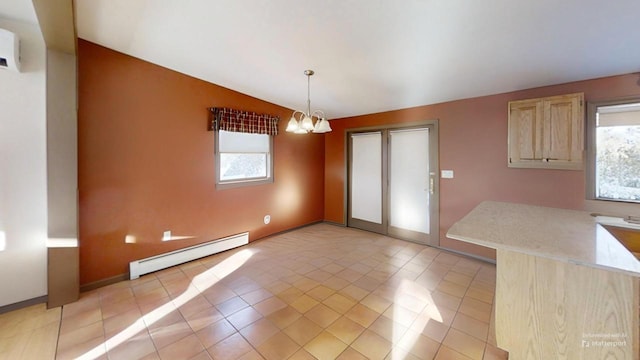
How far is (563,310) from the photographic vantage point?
1.37 metres

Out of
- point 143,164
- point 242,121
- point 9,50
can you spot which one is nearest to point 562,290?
point 242,121

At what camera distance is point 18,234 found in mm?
2221

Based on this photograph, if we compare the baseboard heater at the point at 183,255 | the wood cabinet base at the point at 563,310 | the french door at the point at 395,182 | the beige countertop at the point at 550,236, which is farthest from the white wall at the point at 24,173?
the french door at the point at 395,182

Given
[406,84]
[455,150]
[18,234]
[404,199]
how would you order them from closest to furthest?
[18,234], [406,84], [455,150], [404,199]

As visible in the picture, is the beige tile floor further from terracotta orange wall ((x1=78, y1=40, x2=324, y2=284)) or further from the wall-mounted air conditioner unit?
the wall-mounted air conditioner unit

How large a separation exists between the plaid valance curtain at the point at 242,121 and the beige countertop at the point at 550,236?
10.4ft

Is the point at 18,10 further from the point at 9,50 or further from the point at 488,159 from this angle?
the point at 488,159

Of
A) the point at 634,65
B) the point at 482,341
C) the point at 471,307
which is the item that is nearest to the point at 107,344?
the point at 482,341

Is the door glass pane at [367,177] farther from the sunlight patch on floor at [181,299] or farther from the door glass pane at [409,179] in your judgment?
the sunlight patch on floor at [181,299]

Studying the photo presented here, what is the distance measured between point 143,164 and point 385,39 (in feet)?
9.95

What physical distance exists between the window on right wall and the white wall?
560 centimetres

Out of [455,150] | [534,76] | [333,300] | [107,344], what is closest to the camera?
[107,344]

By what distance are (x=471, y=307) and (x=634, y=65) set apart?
2744 mm

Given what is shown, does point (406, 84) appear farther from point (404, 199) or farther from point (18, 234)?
point (18, 234)
